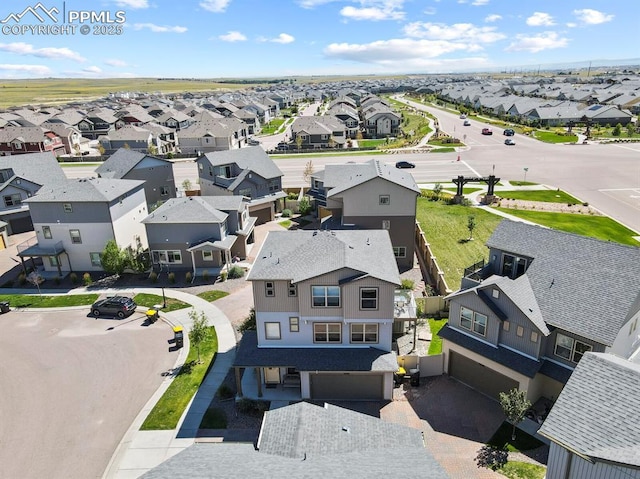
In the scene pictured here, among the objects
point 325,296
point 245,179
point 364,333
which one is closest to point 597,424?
point 364,333

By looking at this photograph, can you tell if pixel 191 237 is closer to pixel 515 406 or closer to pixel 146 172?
pixel 146 172

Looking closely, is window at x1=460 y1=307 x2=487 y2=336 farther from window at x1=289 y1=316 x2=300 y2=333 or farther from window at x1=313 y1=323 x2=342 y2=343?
window at x1=289 y1=316 x2=300 y2=333

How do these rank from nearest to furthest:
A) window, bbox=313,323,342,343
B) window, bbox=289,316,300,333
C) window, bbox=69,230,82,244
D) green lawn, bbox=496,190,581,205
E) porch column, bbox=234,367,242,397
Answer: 1. porch column, bbox=234,367,242,397
2. window, bbox=313,323,342,343
3. window, bbox=289,316,300,333
4. window, bbox=69,230,82,244
5. green lawn, bbox=496,190,581,205

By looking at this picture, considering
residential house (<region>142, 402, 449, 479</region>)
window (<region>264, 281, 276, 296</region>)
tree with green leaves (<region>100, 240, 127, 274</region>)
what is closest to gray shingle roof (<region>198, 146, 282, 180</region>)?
tree with green leaves (<region>100, 240, 127, 274</region>)

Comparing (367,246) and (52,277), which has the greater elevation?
(367,246)

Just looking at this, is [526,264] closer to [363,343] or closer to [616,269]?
[616,269]

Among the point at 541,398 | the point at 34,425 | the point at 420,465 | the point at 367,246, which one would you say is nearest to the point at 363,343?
the point at 367,246

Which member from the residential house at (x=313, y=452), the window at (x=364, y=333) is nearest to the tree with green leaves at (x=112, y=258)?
the window at (x=364, y=333)
